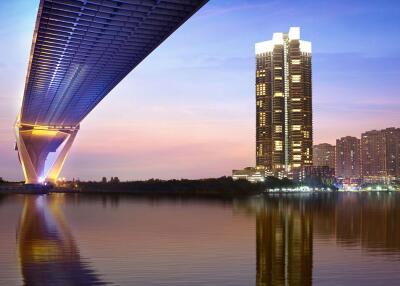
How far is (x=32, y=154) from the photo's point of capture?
79438 millimetres

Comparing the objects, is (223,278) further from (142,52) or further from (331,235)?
(142,52)

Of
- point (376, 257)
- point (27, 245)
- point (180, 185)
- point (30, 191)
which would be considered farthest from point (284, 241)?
point (180, 185)

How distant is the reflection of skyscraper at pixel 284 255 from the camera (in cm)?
1256

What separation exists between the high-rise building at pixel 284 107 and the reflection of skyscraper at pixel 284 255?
14577 centimetres

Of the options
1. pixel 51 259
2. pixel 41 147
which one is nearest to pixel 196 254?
pixel 51 259

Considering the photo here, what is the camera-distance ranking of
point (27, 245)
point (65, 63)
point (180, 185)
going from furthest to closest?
point (180, 185) → point (65, 63) → point (27, 245)

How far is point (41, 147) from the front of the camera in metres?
78.0

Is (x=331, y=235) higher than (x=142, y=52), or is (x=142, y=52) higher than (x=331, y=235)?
(x=142, y=52)

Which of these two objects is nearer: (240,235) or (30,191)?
(240,235)

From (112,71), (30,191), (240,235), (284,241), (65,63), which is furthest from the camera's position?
(30,191)

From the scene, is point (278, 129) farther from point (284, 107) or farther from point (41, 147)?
point (41, 147)

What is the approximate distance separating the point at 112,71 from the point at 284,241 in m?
21.7

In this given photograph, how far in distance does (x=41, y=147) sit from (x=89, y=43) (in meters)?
50.4

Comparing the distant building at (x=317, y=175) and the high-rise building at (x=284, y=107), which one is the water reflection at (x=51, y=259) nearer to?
the distant building at (x=317, y=175)
